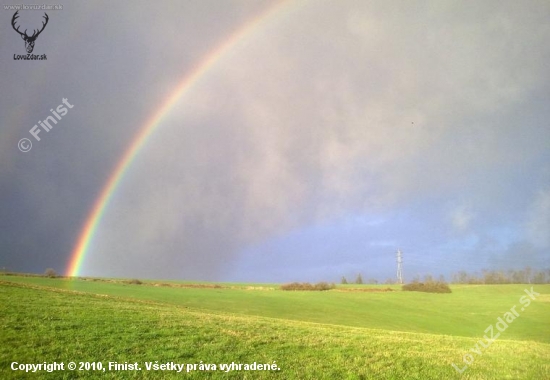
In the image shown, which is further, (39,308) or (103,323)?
(39,308)

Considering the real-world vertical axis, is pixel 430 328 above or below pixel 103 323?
below

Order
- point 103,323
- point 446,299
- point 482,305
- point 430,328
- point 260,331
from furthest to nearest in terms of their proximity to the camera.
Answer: point 446,299 → point 482,305 → point 430,328 → point 260,331 → point 103,323

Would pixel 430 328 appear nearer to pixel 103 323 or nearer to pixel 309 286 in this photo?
pixel 103 323

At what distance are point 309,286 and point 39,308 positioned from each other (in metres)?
111

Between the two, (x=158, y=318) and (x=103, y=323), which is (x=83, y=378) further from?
(x=158, y=318)

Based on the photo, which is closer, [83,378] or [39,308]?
[83,378]

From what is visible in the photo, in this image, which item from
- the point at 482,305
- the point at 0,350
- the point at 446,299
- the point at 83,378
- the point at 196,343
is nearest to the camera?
the point at 83,378

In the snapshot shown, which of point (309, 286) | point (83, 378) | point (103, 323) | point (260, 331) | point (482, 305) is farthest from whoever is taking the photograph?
point (309, 286)

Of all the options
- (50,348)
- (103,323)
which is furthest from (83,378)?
(103,323)

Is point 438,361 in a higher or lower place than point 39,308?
lower

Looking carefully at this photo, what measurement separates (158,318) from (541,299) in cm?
12082

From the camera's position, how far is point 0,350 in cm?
1408

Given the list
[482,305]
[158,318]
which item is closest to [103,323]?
[158,318]

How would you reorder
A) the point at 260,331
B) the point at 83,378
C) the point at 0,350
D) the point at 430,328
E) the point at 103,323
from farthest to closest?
1. the point at 430,328
2. the point at 260,331
3. the point at 103,323
4. the point at 0,350
5. the point at 83,378
